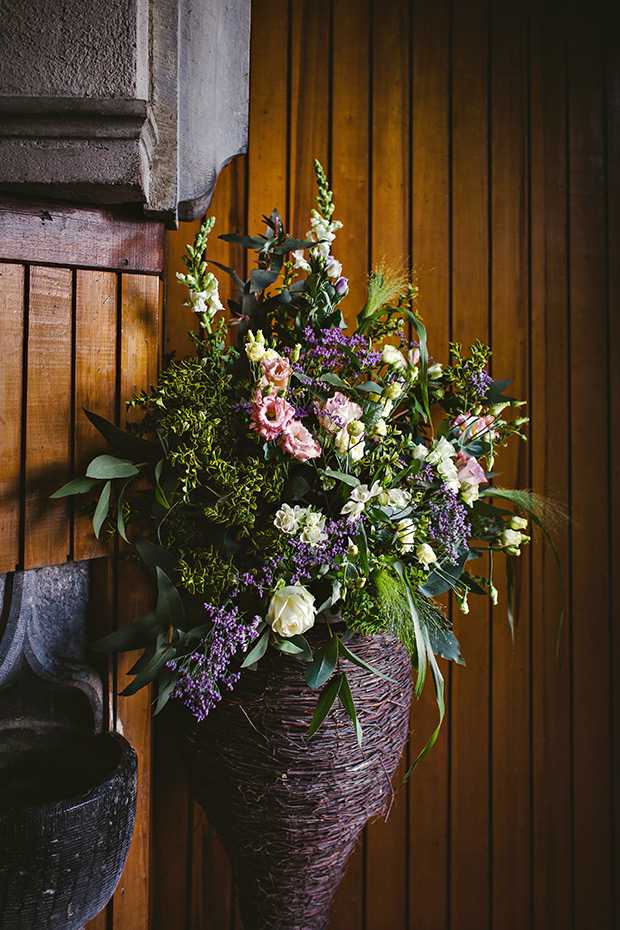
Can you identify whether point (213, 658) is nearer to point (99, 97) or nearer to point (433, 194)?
point (99, 97)

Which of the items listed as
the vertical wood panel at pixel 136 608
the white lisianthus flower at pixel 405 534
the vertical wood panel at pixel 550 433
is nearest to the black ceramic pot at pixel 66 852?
the vertical wood panel at pixel 136 608

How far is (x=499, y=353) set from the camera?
58.6 inches

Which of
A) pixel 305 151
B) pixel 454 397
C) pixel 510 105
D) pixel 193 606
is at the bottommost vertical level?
pixel 193 606

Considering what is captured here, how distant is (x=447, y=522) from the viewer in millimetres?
960

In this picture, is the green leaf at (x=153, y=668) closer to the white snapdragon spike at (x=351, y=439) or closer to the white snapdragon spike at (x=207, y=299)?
the white snapdragon spike at (x=351, y=439)

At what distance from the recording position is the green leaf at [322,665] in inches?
35.1

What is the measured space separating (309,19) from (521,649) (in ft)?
5.62

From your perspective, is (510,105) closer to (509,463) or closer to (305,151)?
(305,151)

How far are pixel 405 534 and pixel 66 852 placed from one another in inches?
27.3

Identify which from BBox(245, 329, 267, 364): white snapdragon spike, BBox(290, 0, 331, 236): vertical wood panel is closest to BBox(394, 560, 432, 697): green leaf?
BBox(245, 329, 267, 364): white snapdragon spike

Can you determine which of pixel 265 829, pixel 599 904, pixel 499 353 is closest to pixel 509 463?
pixel 499 353

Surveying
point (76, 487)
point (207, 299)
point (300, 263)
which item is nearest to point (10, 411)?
point (76, 487)

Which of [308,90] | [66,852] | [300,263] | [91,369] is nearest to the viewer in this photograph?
[66,852]

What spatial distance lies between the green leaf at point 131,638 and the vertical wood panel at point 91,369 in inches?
6.3
